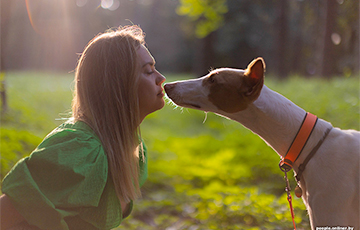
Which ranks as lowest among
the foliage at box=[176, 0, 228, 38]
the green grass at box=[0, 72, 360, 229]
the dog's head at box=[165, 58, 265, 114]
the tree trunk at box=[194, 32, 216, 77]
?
the green grass at box=[0, 72, 360, 229]

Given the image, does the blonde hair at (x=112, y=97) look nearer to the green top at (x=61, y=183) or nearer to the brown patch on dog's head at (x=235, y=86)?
the green top at (x=61, y=183)

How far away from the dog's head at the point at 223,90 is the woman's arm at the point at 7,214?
56.2 inches

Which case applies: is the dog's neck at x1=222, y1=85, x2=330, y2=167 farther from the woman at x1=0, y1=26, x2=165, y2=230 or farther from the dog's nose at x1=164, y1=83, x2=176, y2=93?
the woman at x1=0, y1=26, x2=165, y2=230

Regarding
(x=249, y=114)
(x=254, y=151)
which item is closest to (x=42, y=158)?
(x=249, y=114)

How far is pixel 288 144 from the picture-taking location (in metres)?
2.28

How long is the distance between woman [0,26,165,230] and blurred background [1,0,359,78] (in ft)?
12.9

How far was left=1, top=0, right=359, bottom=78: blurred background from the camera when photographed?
977 centimetres

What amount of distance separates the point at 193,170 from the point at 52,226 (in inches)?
157

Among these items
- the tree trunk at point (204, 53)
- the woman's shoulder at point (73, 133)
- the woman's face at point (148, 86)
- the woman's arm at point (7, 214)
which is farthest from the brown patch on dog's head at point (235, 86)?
the tree trunk at point (204, 53)

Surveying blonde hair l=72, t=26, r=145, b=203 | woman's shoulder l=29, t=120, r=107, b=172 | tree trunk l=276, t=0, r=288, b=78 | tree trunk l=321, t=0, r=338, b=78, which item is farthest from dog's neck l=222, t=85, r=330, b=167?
tree trunk l=276, t=0, r=288, b=78

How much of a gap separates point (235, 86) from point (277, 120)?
0.43 metres

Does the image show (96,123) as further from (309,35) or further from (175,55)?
(175,55)

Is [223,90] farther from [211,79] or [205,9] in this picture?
[205,9]

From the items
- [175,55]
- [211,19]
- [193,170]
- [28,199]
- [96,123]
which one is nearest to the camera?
[28,199]
